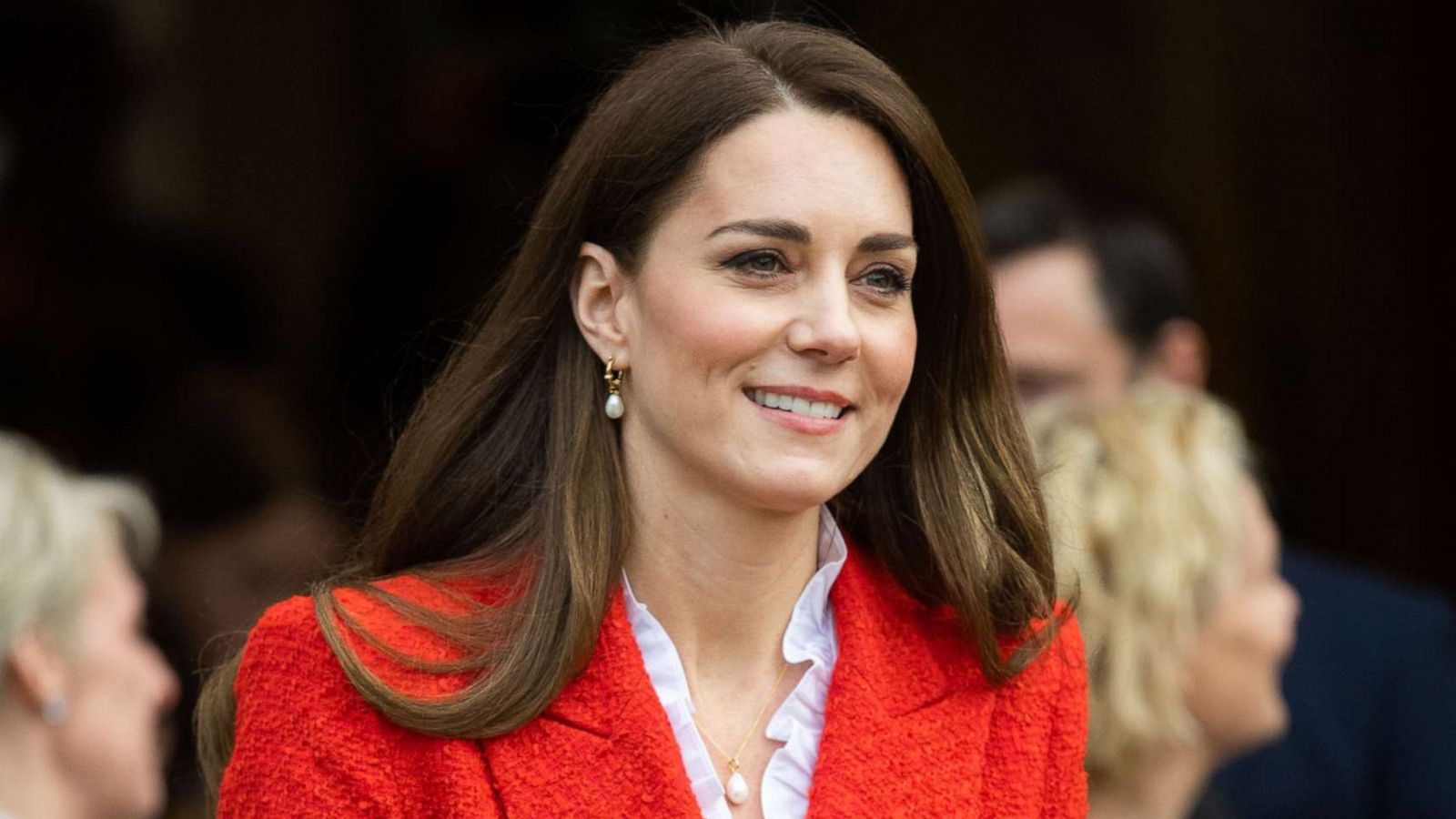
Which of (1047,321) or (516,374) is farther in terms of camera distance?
(1047,321)

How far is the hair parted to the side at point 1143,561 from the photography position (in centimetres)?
388

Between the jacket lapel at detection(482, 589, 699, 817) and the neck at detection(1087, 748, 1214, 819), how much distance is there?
4.90 feet

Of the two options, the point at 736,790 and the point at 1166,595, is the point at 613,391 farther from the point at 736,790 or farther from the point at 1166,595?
the point at 1166,595

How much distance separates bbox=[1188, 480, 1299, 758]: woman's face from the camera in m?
4.05

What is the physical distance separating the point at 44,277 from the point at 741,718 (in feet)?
13.5

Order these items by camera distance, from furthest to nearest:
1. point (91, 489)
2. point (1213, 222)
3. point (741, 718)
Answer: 1. point (1213, 222)
2. point (91, 489)
3. point (741, 718)

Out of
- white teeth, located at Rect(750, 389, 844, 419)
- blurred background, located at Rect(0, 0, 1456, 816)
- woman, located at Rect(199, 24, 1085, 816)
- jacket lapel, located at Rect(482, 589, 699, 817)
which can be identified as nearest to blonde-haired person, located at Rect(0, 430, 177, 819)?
woman, located at Rect(199, 24, 1085, 816)

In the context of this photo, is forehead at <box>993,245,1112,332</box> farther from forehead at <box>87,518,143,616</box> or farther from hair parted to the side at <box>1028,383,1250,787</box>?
forehead at <box>87,518,143,616</box>

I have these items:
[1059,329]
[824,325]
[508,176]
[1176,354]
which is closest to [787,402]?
[824,325]

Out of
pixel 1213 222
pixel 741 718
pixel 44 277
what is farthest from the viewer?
pixel 1213 222

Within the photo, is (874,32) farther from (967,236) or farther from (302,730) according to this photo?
(302,730)

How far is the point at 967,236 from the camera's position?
2846mm

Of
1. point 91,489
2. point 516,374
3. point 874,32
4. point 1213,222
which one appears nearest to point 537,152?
point 874,32

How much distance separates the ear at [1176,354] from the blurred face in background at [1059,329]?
0.08m
